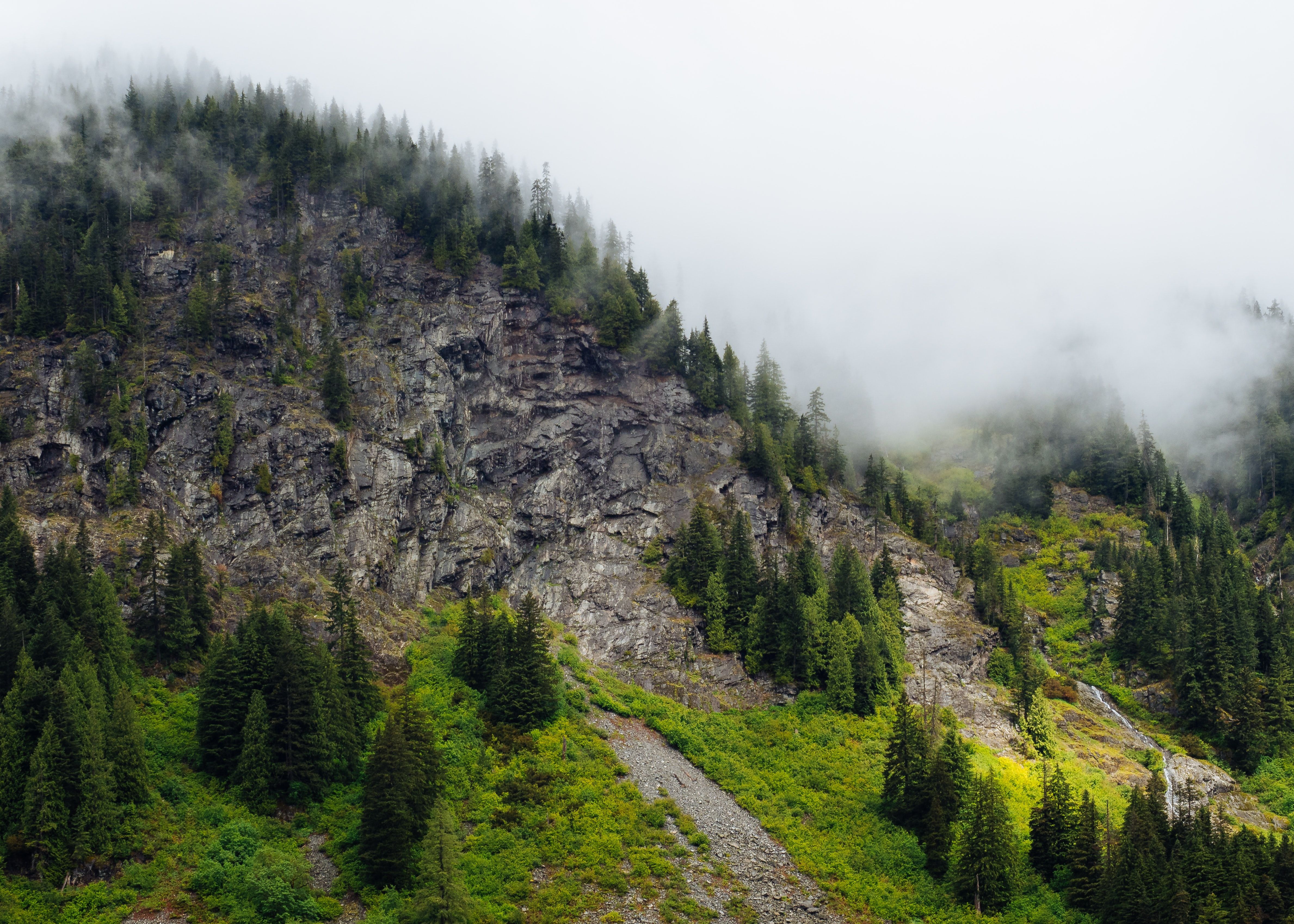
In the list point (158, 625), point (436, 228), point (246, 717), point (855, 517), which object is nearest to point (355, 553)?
point (158, 625)

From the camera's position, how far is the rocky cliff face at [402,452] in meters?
98.1

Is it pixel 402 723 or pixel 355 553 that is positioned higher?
pixel 355 553

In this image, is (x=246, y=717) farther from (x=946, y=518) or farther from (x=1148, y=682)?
(x=946, y=518)

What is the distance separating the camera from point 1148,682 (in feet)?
358

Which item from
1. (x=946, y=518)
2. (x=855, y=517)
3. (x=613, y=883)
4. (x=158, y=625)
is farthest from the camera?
(x=946, y=518)

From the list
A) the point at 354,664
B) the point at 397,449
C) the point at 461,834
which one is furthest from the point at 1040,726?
the point at 397,449

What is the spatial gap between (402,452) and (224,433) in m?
21.6

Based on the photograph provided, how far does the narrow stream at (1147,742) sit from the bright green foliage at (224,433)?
108003mm

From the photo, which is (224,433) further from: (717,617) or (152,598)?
(717,617)

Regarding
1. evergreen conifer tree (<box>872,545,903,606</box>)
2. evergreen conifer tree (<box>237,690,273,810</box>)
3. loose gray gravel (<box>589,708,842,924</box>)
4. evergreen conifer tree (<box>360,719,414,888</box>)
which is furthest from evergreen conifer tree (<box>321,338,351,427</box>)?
evergreen conifer tree (<box>872,545,903,606</box>)

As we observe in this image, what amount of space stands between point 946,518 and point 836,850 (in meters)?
100

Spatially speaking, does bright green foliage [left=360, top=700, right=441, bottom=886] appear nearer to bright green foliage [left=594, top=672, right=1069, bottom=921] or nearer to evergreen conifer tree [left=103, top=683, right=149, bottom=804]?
evergreen conifer tree [left=103, top=683, right=149, bottom=804]

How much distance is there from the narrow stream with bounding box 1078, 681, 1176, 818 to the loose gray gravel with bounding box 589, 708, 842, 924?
39082 mm

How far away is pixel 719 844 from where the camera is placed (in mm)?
72062
